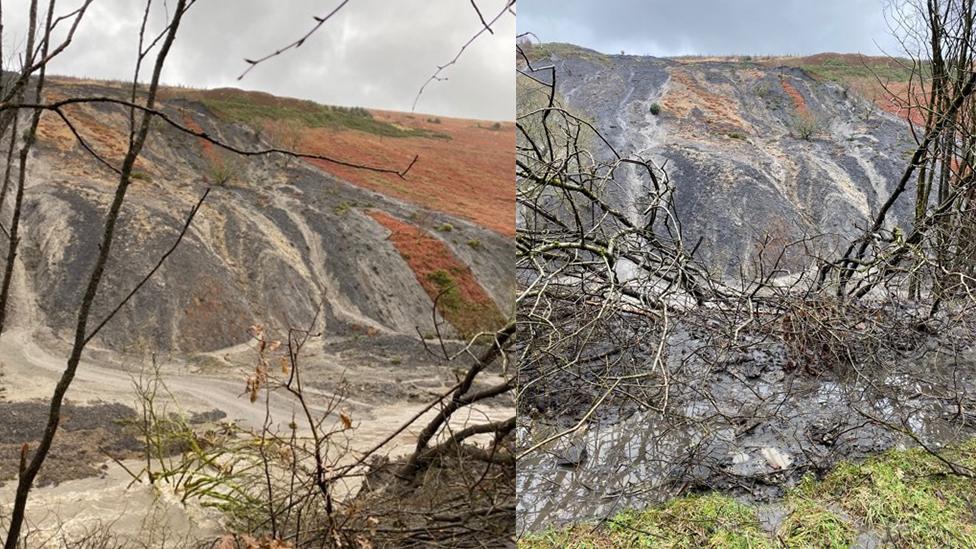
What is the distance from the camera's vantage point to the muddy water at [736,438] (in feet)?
5.16

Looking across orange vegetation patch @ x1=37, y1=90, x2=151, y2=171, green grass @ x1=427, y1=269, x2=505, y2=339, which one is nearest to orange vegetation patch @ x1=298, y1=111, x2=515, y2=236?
green grass @ x1=427, y1=269, x2=505, y2=339

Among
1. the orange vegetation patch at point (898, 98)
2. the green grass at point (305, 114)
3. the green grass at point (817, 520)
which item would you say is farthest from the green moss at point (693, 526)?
the orange vegetation patch at point (898, 98)

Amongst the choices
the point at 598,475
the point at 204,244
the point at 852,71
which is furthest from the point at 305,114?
the point at 852,71

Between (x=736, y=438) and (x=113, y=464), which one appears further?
(x=736, y=438)

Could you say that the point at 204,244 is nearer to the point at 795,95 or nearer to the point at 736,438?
the point at 736,438

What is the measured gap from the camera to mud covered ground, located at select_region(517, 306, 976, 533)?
1585mm

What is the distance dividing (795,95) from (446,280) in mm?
1305

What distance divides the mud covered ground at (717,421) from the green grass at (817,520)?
40 mm

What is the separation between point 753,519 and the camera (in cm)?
147

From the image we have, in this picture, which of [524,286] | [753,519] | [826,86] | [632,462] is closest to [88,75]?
[524,286]

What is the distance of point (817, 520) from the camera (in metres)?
1.48

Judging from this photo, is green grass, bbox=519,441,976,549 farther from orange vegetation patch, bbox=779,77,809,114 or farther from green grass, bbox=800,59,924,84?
green grass, bbox=800,59,924,84

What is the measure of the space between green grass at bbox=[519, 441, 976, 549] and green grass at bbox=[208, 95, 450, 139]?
97 cm

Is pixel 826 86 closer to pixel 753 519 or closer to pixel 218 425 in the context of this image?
pixel 753 519
